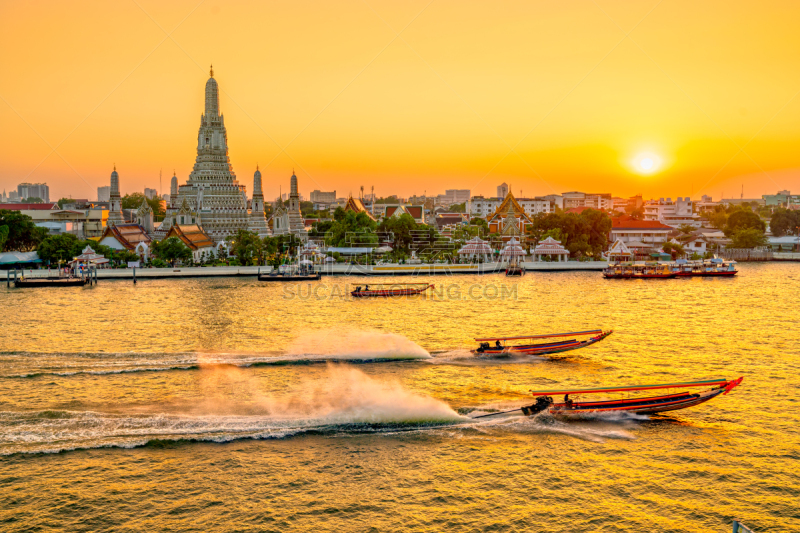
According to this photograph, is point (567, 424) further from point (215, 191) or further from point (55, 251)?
point (215, 191)

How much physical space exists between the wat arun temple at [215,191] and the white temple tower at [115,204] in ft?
28.6

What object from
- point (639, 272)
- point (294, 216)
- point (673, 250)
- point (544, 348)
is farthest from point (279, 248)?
point (544, 348)

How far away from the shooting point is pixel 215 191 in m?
97.9

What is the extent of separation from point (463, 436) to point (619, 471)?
456 cm

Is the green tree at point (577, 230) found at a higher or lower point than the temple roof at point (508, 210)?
lower

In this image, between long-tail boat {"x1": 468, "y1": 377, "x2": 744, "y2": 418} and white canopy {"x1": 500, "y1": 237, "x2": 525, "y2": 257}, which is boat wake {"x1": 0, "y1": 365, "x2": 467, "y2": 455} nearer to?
long-tail boat {"x1": 468, "y1": 377, "x2": 744, "y2": 418}

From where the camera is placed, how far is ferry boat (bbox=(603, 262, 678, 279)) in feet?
218

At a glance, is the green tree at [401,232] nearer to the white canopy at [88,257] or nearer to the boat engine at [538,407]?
the white canopy at [88,257]

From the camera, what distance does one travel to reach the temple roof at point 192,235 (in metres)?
79.0

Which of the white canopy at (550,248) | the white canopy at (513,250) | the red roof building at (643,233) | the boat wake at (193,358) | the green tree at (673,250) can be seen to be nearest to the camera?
the boat wake at (193,358)

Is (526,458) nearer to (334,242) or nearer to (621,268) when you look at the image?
(621,268)

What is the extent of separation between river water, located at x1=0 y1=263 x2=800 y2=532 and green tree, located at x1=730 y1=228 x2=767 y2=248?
65.8 meters

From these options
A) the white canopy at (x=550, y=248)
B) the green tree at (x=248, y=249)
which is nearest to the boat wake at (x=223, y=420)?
the green tree at (x=248, y=249)

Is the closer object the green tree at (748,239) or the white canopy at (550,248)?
the white canopy at (550,248)
